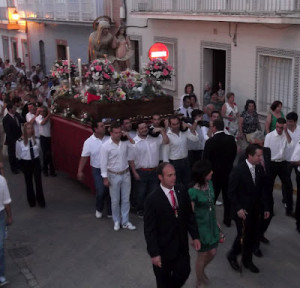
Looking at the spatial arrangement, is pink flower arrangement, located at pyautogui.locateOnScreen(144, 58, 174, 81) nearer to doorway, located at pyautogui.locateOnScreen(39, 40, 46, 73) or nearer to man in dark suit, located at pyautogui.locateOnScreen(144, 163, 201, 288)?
man in dark suit, located at pyautogui.locateOnScreen(144, 163, 201, 288)

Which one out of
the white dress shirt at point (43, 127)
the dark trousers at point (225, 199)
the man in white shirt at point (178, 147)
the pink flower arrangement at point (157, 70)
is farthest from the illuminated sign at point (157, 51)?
the dark trousers at point (225, 199)

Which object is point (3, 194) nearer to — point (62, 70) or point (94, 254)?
point (94, 254)

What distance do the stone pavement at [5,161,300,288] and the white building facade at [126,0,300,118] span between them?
4.00 m

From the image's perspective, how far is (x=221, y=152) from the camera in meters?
7.57

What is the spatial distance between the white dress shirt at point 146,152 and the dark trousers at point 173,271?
2984mm

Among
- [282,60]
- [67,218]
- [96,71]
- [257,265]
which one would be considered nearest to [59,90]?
[96,71]

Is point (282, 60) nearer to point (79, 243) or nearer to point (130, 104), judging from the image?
point (130, 104)

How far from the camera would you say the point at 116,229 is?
7.91 m

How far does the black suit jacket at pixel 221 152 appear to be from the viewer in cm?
754

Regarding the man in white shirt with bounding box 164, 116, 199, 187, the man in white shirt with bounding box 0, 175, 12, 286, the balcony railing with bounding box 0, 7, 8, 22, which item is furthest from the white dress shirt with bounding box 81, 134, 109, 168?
the balcony railing with bounding box 0, 7, 8, 22

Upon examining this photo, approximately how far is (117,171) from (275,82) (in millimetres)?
6074

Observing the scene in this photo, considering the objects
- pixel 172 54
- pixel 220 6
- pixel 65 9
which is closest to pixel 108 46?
pixel 220 6

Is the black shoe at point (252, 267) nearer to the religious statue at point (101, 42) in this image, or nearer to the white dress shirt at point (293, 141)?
the white dress shirt at point (293, 141)

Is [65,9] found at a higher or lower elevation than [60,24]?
higher
